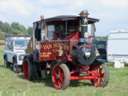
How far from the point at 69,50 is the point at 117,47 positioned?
54.2 ft

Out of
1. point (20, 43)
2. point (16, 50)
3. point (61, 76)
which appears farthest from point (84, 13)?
point (20, 43)

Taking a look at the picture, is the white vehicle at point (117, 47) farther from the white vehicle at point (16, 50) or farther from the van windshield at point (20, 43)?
the van windshield at point (20, 43)

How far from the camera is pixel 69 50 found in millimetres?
15398

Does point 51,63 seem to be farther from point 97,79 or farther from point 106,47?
point 106,47

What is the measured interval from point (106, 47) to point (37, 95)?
66.0 ft

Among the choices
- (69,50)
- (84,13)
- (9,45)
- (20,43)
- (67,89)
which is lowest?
(67,89)

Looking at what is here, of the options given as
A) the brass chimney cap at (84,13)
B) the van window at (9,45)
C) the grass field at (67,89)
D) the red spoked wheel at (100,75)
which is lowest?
the grass field at (67,89)

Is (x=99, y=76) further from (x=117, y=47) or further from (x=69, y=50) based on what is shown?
(x=117, y=47)

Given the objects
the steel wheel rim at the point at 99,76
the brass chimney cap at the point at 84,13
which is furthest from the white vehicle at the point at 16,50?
the brass chimney cap at the point at 84,13

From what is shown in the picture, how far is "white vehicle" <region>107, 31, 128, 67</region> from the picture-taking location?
30.6m

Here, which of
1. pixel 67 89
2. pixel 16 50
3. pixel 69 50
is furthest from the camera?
pixel 16 50

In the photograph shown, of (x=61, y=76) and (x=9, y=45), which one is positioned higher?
(x=9, y=45)

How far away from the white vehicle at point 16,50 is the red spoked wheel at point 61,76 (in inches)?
286

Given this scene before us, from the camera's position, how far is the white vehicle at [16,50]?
23125 millimetres
